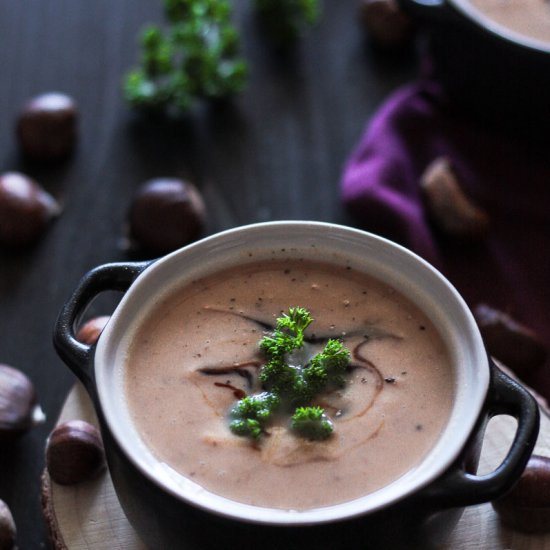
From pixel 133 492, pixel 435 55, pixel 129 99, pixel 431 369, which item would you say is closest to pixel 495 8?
pixel 435 55

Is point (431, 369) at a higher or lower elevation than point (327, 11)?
higher

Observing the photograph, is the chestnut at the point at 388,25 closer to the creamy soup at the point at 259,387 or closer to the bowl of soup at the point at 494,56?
the bowl of soup at the point at 494,56

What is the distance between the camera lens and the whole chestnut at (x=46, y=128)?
258cm

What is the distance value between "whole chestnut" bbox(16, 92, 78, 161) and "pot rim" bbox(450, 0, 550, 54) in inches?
41.6

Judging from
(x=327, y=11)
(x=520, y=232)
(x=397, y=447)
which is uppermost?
(x=397, y=447)

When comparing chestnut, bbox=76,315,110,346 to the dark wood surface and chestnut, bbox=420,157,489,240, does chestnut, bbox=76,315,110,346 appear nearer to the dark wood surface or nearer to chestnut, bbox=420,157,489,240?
the dark wood surface

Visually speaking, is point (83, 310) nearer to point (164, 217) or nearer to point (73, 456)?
point (73, 456)

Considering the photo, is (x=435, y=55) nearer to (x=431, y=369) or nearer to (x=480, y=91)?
(x=480, y=91)

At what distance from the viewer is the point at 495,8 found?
2.51 m

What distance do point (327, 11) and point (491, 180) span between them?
973mm

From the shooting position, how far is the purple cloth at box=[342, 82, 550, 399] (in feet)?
7.44

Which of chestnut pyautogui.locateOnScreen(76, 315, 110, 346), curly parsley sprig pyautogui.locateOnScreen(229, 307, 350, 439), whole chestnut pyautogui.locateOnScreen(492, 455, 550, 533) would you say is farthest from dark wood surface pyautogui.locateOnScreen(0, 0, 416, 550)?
whole chestnut pyautogui.locateOnScreen(492, 455, 550, 533)

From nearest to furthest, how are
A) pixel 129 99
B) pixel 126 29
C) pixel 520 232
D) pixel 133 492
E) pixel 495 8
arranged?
pixel 133 492, pixel 520 232, pixel 495 8, pixel 129 99, pixel 126 29

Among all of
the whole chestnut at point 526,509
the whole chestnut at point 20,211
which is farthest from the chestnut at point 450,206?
the whole chestnut at point 20,211
